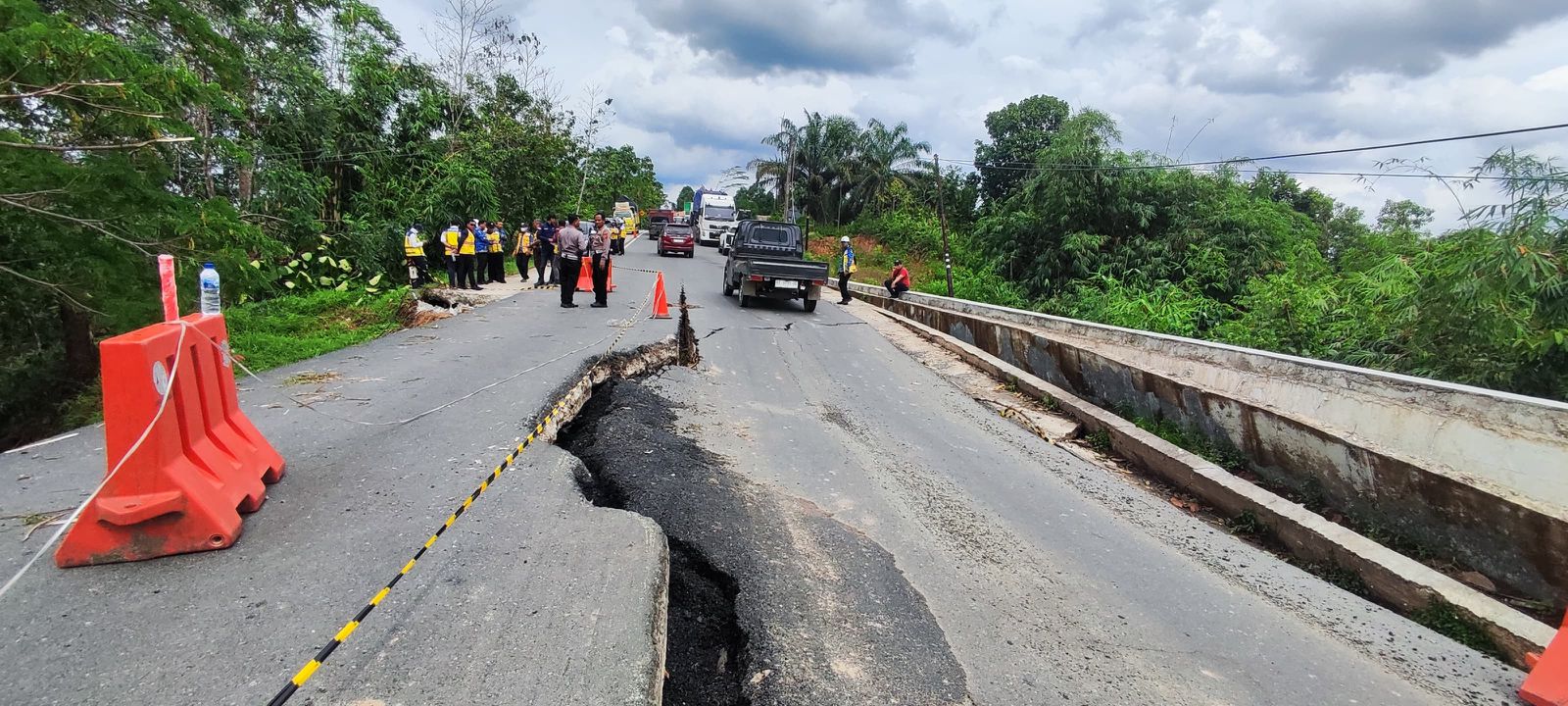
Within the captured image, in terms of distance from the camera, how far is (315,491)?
4.23 metres

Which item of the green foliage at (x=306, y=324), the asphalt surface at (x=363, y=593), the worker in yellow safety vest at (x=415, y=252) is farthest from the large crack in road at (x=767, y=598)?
the worker in yellow safety vest at (x=415, y=252)

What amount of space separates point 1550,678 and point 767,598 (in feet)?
10.9

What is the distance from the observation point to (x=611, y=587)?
11.2 ft

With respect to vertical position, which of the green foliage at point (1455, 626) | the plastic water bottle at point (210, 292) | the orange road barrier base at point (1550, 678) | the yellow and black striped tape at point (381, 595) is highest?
the plastic water bottle at point (210, 292)

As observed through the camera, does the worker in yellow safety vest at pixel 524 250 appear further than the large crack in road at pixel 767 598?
Yes

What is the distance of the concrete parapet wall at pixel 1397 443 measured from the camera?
4.44 m

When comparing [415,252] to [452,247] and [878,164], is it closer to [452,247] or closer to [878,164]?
[452,247]

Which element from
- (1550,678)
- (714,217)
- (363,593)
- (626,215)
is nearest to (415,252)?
(363,593)

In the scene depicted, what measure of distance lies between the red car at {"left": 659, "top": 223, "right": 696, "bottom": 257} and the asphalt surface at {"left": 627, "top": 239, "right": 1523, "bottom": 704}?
25186 mm

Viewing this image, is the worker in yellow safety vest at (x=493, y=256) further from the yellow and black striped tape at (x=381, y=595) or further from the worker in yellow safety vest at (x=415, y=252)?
the yellow and black striped tape at (x=381, y=595)

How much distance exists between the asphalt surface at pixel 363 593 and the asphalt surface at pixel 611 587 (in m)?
0.01

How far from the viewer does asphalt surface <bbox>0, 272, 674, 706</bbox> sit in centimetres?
259

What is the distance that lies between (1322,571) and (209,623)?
5.79 m

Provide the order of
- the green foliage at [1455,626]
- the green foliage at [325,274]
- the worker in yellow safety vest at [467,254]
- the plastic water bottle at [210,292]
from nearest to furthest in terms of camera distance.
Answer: the green foliage at [1455,626], the plastic water bottle at [210,292], the worker in yellow safety vest at [467,254], the green foliage at [325,274]
